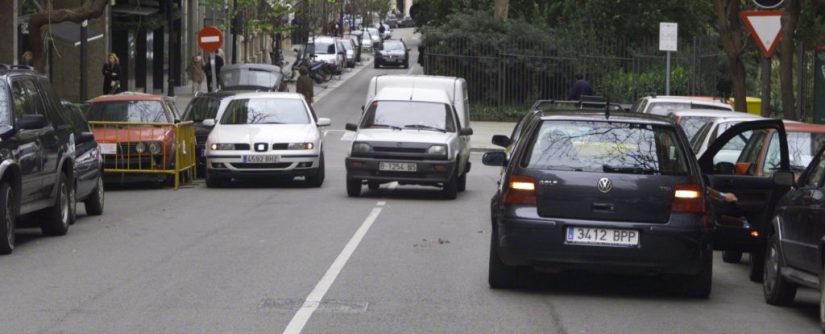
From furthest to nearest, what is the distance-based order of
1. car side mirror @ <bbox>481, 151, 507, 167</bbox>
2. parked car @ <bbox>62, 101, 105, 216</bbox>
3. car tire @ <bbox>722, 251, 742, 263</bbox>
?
parked car @ <bbox>62, 101, 105, 216</bbox> → car tire @ <bbox>722, 251, 742, 263</bbox> → car side mirror @ <bbox>481, 151, 507, 167</bbox>

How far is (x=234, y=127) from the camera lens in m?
22.6

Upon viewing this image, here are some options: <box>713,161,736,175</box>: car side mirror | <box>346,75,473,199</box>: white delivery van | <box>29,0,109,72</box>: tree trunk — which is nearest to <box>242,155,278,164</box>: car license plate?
<box>346,75,473,199</box>: white delivery van

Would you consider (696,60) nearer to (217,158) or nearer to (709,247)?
(217,158)

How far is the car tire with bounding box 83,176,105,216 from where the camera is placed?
17938 mm

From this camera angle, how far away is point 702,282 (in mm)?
11250

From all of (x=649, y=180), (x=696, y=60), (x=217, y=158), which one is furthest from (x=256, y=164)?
(x=696, y=60)

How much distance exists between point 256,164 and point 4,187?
28.4 feet

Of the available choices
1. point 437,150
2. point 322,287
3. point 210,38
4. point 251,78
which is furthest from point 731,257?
point 210,38

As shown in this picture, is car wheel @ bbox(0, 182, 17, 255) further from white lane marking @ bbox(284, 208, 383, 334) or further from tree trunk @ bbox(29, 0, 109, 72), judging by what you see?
tree trunk @ bbox(29, 0, 109, 72)

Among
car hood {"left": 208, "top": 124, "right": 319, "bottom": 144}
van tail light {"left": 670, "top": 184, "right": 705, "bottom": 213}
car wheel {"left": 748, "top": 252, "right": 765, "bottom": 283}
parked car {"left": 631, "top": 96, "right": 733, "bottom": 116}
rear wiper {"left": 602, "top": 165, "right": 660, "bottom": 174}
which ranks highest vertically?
parked car {"left": 631, "top": 96, "right": 733, "bottom": 116}

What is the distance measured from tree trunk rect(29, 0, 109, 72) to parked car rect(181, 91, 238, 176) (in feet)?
8.69

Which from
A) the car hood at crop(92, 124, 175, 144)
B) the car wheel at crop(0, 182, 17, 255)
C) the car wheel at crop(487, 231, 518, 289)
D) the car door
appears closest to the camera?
the car wheel at crop(487, 231, 518, 289)

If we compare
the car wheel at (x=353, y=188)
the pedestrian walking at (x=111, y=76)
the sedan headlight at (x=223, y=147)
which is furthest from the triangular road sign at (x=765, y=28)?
the pedestrian walking at (x=111, y=76)

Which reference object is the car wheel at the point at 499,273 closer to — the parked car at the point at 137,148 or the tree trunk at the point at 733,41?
the parked car at the point at 137,148
